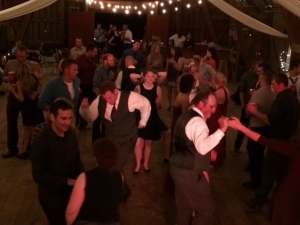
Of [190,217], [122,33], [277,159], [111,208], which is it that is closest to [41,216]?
[190,217]

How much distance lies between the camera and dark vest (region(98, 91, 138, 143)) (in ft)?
13.9

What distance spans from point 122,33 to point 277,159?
39.0ft

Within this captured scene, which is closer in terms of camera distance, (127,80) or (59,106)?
(59,106)

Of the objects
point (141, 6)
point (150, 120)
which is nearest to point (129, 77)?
point (150, 120)

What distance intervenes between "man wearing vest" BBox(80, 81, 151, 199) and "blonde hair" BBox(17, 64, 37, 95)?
139 cm

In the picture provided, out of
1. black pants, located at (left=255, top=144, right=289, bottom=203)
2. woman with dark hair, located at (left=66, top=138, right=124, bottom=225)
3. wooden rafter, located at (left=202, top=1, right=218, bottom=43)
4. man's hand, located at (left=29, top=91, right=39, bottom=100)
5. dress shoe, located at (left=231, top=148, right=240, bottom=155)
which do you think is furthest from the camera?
wooden rafter, located at (left=202, top=1, right=218, bottom=43)

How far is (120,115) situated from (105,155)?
1677mm

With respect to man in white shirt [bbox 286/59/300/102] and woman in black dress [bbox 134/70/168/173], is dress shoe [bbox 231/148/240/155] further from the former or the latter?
woman in black dress [bbox 134/70/168/173]

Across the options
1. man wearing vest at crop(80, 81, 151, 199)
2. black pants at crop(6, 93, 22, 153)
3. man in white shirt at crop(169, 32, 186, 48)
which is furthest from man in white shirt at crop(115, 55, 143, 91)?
man in white shirt at crop(169, 32, 186, 48)

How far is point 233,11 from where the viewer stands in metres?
8.70

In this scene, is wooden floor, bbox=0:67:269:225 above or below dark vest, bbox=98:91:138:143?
below

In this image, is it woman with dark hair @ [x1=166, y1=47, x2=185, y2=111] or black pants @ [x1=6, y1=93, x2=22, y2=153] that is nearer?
black pants @ [x1=6, y1=93, x2=22, y2=153]

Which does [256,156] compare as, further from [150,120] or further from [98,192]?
[98,192]

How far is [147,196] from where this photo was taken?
4977mm
